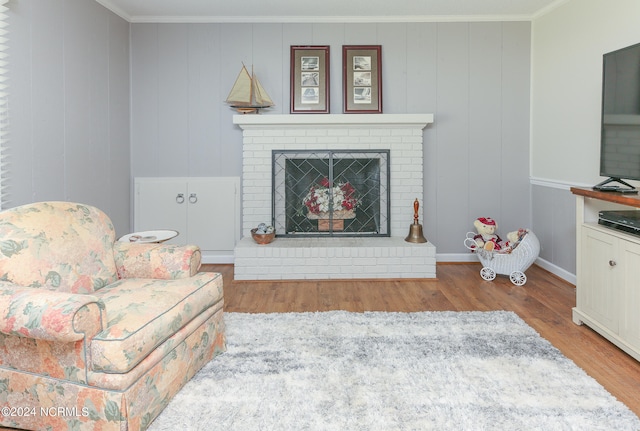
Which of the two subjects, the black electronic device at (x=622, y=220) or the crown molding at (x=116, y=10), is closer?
the black electronic device at (x=622, y=220)

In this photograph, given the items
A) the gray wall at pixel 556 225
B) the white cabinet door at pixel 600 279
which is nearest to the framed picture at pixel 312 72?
the gray wall at pixel 556 225

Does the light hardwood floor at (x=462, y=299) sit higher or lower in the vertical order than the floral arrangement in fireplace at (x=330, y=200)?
lower

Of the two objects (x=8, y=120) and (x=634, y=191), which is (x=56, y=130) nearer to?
(x=8, y=120)

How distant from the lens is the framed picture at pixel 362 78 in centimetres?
484

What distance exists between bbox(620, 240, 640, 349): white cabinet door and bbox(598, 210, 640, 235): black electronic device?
9 centimetres

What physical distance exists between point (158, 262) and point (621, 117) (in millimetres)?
2665

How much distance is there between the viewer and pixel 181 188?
16.4 ft

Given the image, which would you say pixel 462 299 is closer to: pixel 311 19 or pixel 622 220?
pixel 622 220

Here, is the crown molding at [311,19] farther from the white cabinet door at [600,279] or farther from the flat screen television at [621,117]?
the white cabinet door at [600,279]

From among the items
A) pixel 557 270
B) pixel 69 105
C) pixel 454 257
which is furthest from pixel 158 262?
pixel 557 270

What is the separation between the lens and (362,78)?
485 centimetres

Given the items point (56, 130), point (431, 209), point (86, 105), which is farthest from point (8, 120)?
point (431, 209)

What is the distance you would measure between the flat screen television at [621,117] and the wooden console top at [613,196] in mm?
88

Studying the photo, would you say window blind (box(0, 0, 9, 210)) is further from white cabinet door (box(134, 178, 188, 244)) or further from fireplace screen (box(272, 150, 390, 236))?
fireplace screen (box(272, 150, 390, 236))
